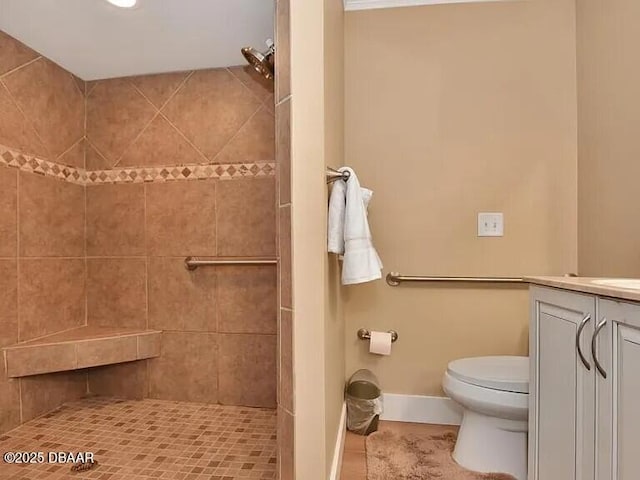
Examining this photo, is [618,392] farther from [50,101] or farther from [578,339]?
[50,101]

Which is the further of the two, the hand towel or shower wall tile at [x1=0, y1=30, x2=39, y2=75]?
shower wall tile at [x1=0, y1=30, x2=39, y2=75]

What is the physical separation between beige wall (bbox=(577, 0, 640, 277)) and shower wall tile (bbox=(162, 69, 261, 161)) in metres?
1.76

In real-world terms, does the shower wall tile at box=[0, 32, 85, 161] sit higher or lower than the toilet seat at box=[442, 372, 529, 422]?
higher

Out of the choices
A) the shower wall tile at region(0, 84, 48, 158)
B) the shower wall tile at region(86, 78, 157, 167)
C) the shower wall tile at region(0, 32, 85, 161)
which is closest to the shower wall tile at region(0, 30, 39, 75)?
the shower wall tile at region(0, 32, 85, 161)

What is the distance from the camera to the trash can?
1.95 m

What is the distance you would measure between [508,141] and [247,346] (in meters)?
1.88

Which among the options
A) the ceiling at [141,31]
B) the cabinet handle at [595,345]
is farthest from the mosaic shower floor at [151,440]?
the ceiling at [141,31]

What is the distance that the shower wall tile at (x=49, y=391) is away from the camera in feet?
6.88

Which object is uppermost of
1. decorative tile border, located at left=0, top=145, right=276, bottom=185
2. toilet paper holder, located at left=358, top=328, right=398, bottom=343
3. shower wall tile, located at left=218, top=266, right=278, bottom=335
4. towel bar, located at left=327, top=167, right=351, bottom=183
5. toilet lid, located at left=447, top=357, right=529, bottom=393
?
decorative tile border, located at left=0, top=145, right=276, bottom=185

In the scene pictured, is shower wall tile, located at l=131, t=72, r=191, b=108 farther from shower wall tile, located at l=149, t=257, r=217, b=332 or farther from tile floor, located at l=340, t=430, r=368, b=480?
tile floor, located at l=340, t=430, r=368, b=480

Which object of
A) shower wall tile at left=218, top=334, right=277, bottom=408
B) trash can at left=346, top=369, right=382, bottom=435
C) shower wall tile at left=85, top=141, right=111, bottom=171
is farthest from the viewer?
shower wall tile at left=85, top=141, right=111, bottom=171

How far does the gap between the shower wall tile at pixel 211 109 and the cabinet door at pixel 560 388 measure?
187 centimetres

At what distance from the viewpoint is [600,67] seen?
177cm

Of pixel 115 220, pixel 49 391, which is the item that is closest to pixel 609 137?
pixel 115 220
